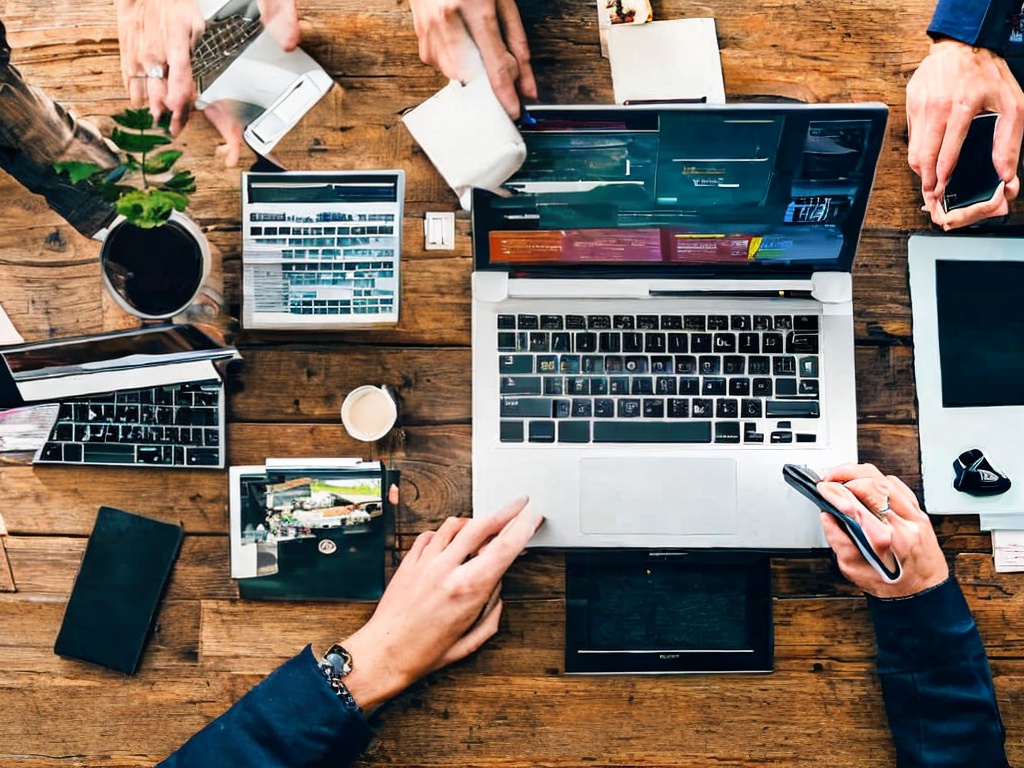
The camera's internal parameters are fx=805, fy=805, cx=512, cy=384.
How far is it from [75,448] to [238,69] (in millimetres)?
690

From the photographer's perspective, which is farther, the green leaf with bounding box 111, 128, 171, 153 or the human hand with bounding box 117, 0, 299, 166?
the human hand with bounding box 117, 0, 299, 166

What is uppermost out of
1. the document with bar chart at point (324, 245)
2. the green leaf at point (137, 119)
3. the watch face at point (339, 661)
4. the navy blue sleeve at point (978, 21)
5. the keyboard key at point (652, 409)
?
the navy blue sleeve at point (978, 21)

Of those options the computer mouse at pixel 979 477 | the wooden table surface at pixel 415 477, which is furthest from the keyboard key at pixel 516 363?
the computer mouse at pixel 979 477

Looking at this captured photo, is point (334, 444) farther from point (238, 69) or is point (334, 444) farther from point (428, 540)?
point (238, 69)

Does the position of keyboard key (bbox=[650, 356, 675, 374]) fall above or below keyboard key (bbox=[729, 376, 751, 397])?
above

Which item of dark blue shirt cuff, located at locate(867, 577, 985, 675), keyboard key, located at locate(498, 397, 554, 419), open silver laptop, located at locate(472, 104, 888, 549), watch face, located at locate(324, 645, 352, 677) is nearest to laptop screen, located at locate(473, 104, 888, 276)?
open silver laptop, located at locate(472, 104, 888, 549)

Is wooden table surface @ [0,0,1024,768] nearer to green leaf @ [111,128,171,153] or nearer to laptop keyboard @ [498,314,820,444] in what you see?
laptop keyboard @ [498,314,820,444]

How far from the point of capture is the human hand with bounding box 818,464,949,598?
119cm

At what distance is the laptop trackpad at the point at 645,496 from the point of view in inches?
50.5

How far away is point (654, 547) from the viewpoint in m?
1.30

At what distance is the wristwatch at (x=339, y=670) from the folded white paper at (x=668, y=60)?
1012 millimetres

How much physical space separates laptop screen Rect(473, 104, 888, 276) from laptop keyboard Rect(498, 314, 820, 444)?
0.30 feet

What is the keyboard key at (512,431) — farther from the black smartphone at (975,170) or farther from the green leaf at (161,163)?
the black smartphone at (975,170)

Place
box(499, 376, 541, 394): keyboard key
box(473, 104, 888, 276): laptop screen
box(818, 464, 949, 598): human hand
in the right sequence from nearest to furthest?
box(473, 104, 888, 276): laptop screen
box(818, 464, 949, 598): human hand
box(499, 376, 541, 394): keyboard key
